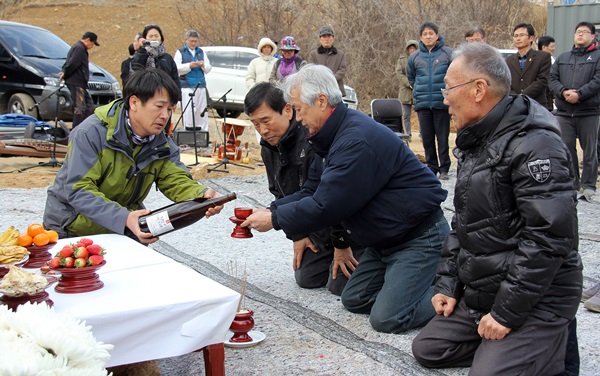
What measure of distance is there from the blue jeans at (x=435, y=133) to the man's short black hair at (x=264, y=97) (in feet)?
18.1

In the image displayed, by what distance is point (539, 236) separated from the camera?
3.18 metres

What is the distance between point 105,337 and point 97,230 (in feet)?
6.19

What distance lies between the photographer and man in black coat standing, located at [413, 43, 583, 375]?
3207 mm

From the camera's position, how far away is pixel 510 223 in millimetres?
3379

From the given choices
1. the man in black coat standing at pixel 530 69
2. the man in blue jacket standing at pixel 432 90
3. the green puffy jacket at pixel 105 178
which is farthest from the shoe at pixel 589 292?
the man in blue jacket standing at pixel 432 90

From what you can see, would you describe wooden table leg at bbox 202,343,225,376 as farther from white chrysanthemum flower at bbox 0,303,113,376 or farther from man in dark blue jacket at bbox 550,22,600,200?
man in dark blue jacket at bbox 550,22,600,200

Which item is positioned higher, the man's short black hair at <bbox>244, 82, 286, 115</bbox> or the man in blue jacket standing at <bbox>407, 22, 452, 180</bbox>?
the man's short black hair at <bbox>244, 82, 286, 115</bbox>

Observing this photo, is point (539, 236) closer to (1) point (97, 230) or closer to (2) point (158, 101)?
(2) point (158, 101)

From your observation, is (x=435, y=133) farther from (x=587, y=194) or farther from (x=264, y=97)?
(x=264, y=97)

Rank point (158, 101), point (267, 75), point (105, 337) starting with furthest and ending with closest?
point (267, 75), point (158, 101), point (105, 337)

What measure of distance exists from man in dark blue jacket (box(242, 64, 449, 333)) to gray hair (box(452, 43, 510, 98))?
3.49 feet

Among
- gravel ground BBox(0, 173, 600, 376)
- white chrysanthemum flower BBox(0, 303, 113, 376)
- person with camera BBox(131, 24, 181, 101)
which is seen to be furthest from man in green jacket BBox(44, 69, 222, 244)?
person with camera BBox(131, 24, 181, 101)

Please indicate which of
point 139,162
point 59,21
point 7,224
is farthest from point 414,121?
point 59,21

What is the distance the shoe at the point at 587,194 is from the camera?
895 cm
